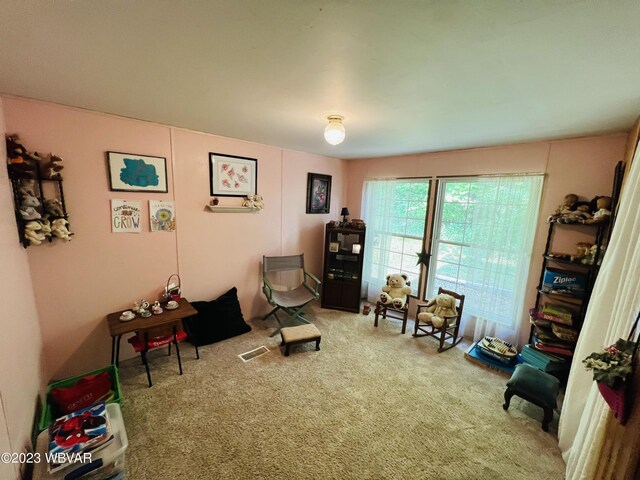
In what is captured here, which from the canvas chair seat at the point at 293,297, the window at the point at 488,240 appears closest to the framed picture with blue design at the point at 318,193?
the canvas chair seat at the point at 293,297

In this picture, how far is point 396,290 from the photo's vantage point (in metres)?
3.47

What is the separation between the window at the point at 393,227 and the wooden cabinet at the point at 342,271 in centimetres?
40

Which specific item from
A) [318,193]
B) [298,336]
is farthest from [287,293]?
[318,193]

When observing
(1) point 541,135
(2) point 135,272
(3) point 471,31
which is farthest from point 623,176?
(2) point 135,272

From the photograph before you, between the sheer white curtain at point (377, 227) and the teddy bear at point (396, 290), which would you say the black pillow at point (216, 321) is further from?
the sheer white curtain at point (377, 227)

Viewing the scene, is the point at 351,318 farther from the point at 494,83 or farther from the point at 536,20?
the point at 536,20

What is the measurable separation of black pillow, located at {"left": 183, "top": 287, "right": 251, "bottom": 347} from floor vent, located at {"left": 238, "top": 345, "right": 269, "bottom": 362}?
388mm

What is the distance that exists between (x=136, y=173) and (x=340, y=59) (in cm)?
217

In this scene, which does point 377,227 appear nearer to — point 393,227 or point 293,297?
point 393,227

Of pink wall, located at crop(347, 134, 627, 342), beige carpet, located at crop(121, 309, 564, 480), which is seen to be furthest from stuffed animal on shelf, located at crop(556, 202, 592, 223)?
beige carpet, located at crop(121, 309, 564, 480)

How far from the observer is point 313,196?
3.85m

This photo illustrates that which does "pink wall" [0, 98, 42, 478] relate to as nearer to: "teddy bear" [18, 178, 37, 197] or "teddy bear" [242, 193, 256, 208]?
"teddy bear" [18, 178, 37, 197]

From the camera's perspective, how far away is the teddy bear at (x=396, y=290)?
336cm

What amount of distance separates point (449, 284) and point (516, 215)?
113 centimetres
